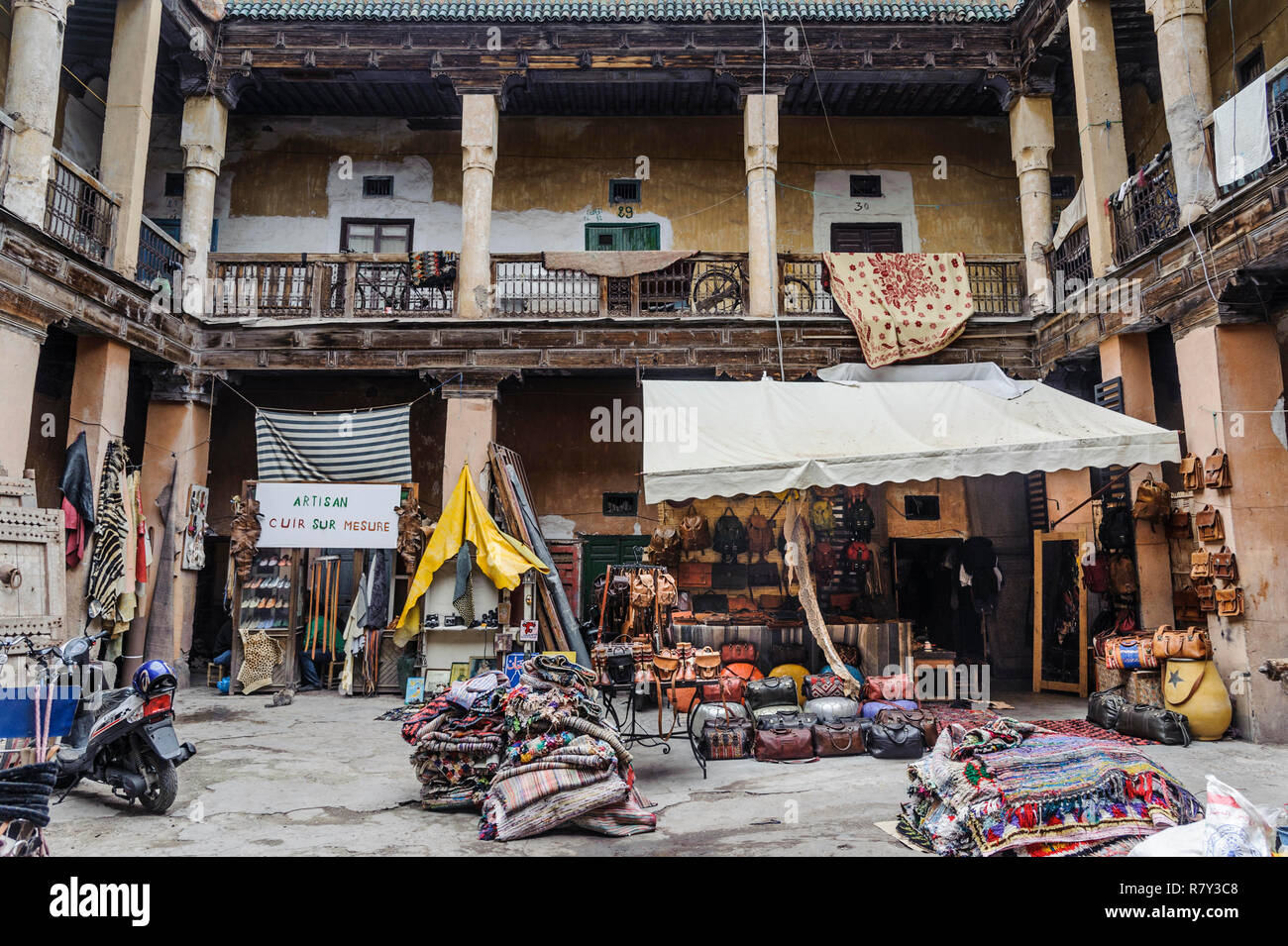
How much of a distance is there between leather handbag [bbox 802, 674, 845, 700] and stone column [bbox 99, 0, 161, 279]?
930 centimetres

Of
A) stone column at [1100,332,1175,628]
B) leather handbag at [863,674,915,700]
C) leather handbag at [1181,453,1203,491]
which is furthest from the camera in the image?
stone column at [1100,332,1175,628]

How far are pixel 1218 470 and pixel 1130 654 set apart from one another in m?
1.95

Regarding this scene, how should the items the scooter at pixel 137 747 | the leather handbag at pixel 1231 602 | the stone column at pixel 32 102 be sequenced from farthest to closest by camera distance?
the stone column at pixel 32 102, the leather handbag at pixel 1231 602, the scooter at pixel 137 747

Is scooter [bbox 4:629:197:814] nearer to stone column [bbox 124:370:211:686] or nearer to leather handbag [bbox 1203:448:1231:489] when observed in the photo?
stone column [bbox 124:370:211:686]

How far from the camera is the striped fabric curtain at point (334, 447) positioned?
10734mm

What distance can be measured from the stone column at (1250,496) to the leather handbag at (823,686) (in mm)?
3494

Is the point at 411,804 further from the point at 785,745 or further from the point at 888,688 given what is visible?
the point at 888,688

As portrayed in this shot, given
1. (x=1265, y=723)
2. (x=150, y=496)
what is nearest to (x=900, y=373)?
(x=1265, y=723)

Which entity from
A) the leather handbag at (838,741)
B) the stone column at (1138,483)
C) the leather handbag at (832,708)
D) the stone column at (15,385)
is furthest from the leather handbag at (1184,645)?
the stone column at (15,385)

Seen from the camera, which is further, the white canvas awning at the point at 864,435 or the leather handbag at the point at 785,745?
the white canvas awning at the point at 864,435

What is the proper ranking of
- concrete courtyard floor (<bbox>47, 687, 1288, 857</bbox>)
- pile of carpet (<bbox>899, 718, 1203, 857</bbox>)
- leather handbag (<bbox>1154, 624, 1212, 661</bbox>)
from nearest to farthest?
pile of carpet (<bbox>899, 718, 1203, 857</bbox>) → concrete courtyard floor (<bbox>47, 687, 1288, 857</bbox>) → leather handbag (<bbox>1154, 624, 1212, 661</bbox>)

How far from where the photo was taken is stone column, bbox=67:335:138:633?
9.09 meters

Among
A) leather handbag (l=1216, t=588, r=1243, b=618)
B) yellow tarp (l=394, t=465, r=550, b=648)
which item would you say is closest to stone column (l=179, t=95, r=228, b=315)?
yellow tarp (l=394, t=465, r=550, b=648)

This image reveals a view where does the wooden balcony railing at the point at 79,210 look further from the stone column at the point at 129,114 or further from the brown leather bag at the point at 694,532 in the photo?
the brown leather bag at the point at 694,532
